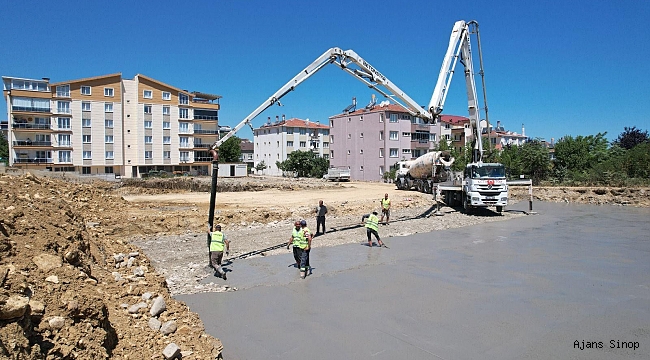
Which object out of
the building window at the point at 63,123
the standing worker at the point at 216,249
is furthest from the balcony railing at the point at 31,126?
the standing worker at the point at 216,249

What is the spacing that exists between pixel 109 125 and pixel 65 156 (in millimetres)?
7020

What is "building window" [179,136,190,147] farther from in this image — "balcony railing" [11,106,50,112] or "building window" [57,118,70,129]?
"balcony railing" [11,106,50,112]

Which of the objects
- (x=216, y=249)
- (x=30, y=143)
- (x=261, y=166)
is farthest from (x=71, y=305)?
(x=261, y=166)

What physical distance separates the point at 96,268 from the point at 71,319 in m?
3.89

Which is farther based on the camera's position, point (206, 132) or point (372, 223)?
point (206, 132)

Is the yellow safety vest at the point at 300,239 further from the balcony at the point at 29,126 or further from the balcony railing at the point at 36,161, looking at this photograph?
the balcony at the point at 29,126

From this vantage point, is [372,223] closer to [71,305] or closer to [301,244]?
[301,244]

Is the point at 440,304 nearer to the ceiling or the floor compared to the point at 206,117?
nearer to the floor

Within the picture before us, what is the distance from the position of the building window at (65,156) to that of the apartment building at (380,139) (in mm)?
38942

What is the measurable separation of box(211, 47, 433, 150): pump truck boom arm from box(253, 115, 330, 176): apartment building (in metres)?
64.3

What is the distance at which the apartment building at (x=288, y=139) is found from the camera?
88750 millimetres

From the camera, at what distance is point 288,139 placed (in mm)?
88625

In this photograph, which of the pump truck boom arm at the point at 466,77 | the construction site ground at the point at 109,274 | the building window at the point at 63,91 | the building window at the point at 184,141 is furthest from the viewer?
the building window at the point at 184,141

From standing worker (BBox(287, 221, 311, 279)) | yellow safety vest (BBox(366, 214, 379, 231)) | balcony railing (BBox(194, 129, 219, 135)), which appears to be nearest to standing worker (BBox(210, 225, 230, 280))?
standing worker (BBox(287, 221, 311, 279))
